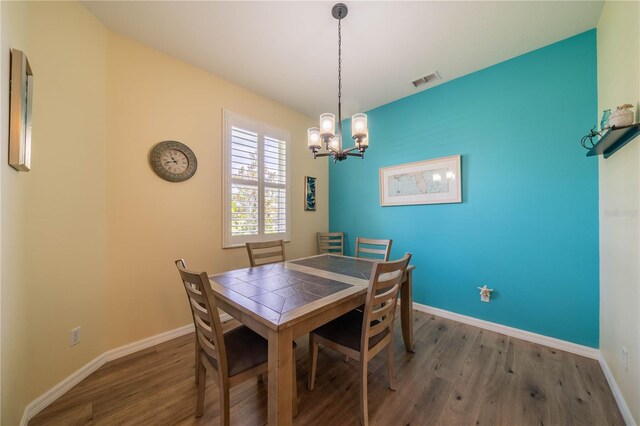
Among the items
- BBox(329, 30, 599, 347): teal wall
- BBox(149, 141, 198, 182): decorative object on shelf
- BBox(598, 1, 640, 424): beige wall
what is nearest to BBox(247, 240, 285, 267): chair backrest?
BBox(149, 141, 198, 182): decorative object on shelf

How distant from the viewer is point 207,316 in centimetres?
112

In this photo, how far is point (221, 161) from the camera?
8.64 ft

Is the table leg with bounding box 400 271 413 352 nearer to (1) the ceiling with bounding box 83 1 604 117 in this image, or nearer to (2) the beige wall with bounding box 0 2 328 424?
(2) the beige wall with bounding box 0 2 328 424

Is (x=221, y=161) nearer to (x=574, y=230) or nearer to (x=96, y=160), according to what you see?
(x=96, y=160)

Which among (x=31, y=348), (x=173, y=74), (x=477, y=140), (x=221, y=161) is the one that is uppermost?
(x=173, y=74)

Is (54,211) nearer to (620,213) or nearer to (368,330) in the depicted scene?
(368,330)

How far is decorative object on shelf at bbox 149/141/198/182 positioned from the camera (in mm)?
2166

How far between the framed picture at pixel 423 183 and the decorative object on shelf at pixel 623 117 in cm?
131

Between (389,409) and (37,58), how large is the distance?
3.23 m

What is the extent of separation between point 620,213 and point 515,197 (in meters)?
0.79

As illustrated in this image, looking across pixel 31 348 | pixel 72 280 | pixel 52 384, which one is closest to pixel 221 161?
pixel 72 280

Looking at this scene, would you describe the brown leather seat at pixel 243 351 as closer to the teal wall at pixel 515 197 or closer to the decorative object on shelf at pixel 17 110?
the decorative object on shelf at pixel 17 110

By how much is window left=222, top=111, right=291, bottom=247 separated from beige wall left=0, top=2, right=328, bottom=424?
137 mm

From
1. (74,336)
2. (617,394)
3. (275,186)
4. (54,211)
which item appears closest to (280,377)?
(74,336)
